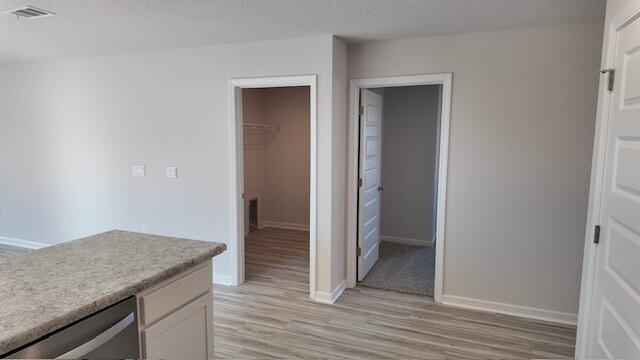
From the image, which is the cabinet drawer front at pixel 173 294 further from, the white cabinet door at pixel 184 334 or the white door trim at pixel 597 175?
the white door trim at pixel 597 175

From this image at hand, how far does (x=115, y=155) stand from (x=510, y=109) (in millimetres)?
3985

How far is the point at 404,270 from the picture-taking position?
4.41 metres

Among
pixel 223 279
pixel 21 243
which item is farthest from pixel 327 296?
pixel 21 243

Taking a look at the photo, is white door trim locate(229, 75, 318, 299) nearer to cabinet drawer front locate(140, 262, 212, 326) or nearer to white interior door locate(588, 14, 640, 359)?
cabinet drawer front locate(140, 262, 212, 326)

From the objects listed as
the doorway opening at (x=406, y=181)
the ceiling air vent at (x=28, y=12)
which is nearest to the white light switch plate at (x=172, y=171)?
the ceiling air vent at (x=28, y=12)

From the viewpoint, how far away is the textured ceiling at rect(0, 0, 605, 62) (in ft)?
8.55

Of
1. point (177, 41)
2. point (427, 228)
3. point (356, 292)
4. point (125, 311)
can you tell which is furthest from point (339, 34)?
point (427, 228)

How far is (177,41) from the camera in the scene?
11.9 feet

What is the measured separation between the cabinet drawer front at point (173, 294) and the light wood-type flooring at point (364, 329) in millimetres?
1053

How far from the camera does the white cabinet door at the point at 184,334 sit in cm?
165

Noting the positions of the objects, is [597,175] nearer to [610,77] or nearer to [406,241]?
[610,77]

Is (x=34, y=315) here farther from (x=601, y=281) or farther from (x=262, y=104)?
(x=262, y=104)

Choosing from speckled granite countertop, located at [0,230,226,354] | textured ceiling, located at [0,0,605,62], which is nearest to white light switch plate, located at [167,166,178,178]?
textured ceiling, located at [0,0,605,62]

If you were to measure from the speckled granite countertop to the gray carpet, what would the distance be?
2.40 m
